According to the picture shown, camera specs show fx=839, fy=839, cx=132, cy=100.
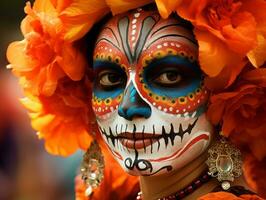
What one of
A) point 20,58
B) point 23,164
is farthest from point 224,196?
point 23,164

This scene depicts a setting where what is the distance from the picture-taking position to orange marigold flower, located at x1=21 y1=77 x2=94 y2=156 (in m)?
3.19

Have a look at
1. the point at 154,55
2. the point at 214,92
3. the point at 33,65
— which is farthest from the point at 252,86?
the point at 33,65

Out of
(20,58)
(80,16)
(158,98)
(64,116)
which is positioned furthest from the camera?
(64,116)

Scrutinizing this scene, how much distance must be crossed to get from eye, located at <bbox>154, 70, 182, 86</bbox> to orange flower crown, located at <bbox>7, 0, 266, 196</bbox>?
99 millimetres

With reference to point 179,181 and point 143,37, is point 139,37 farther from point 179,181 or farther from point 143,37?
point 179,181

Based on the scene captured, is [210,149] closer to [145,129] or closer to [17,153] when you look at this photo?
[145,129]

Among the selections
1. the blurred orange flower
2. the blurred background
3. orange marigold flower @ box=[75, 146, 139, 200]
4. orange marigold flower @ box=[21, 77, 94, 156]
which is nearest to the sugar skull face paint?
the blurred orange flower

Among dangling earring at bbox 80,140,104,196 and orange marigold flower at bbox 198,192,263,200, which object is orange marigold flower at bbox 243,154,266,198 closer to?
orange marigold flower at bbox 198,192,263,200

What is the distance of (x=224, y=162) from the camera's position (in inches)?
113

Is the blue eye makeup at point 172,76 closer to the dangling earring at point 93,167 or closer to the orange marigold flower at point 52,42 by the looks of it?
the orange marigold flower at point 52,42

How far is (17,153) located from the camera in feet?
17.9

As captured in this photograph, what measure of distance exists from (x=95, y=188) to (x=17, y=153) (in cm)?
221

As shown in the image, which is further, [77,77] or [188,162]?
[77,77]

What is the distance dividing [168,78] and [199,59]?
0.52ft
